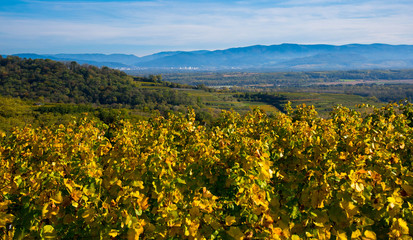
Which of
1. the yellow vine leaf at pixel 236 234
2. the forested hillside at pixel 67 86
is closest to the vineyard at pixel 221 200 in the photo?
the yellow vine leaf at pixel 236 234

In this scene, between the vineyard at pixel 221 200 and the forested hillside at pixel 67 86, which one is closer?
the vineyard at pixel 221 200

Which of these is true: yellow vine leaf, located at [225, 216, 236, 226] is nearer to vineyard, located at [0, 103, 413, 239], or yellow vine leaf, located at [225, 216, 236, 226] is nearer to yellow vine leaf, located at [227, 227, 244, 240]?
vineyard, located at [0, 103, 413, 239]

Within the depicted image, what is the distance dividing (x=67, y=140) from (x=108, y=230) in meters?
5.17

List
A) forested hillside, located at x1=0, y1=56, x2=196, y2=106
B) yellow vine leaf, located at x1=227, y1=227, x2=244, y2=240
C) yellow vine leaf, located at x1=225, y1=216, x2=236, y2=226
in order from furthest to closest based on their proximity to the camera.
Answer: forested hillside, located at x1=0, y1=56, x2=196, y2=106 → yellow vine leaf, located at x1=225, y1=216, x2=236, y2=226 → yellow vine leaf, located at x1=227, y1=227, x2=244, y2=240

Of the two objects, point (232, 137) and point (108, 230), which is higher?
point (232, 137)

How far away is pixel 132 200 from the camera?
393 cm

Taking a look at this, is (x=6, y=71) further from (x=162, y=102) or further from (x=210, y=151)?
(x=210, y=151)

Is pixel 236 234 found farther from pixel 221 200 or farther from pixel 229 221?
pixel 221 200

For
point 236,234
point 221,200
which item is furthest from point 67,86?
point 236,234

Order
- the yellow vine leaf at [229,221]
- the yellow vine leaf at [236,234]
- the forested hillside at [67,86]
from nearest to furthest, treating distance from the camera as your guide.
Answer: the yellow vine leaf at [236,234] < the yellow vine leaf at [229,221] < the forested hillside at [67,86]

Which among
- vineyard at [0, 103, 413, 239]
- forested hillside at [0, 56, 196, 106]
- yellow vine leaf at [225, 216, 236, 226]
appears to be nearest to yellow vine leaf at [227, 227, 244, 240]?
vineyard at [0, 103, 413, 239]

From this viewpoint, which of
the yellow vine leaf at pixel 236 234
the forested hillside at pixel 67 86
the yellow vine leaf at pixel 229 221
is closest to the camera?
the yellow vine leaf at pixel 236 234

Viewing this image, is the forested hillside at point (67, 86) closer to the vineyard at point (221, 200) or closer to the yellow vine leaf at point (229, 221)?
the vineyard at point (221, 200)

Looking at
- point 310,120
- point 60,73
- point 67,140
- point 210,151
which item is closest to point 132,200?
point 210,151
